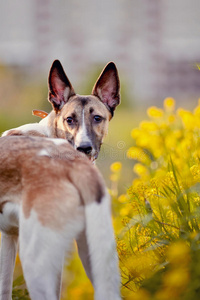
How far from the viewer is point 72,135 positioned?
3736 millimetres

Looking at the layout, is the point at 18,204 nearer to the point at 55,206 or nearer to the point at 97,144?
the point at 55,206

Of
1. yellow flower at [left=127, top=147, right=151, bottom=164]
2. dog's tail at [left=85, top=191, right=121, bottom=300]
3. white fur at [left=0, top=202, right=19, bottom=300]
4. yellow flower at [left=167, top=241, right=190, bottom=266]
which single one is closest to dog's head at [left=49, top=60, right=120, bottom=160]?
yellow flower at [left=127, top=147, right=151, bottom=164]

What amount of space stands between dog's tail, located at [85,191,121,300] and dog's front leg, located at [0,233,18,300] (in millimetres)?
812

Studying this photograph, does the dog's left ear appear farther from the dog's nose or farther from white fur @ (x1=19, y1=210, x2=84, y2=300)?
white fur @ (x1=19, y1=210, x2=84, y2=300)

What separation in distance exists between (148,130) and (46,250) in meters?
2.59

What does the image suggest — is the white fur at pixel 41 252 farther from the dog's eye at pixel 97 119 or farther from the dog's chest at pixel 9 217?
the dog's eye at pixel 97 119

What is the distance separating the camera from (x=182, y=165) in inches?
149

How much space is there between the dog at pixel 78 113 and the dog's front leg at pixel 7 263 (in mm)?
926

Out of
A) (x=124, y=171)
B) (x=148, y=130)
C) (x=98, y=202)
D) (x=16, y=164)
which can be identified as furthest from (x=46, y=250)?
(x=124, y=171)

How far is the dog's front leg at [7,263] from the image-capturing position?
9.47 feet

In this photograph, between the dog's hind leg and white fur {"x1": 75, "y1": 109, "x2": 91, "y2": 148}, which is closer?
the dog's hind leg

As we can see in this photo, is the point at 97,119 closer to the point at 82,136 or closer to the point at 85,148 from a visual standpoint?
the point at 82,136

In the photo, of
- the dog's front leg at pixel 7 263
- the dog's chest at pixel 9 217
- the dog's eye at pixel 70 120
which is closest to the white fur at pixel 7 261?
the dog's front leg at pixel 7 263

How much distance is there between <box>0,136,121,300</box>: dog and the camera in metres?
2.23
